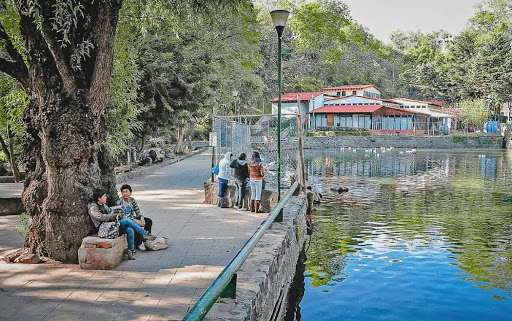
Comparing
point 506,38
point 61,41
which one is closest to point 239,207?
point 61,41

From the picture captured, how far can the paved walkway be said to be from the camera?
547 cm

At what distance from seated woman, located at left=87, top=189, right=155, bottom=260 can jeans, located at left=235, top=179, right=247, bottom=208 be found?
4998 mm

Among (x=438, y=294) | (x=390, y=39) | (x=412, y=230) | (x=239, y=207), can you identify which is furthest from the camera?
(x=390, y=39)

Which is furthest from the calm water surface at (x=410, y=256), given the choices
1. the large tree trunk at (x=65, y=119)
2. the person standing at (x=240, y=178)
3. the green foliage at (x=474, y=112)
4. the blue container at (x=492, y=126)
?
the blue container at (x=492, y=126)

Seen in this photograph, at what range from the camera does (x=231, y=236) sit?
31.9ft

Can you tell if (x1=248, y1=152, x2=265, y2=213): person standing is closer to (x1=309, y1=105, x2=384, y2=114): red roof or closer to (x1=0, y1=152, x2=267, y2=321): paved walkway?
(x1=0, y1=152, x2=267, y2=321): paved walkway

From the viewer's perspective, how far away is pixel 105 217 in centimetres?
738

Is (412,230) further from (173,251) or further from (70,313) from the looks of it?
(70,313)

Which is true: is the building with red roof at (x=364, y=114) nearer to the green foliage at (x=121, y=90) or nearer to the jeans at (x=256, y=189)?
the green foliage at (x=121, y=90)

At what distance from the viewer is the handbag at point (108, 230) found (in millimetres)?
7324

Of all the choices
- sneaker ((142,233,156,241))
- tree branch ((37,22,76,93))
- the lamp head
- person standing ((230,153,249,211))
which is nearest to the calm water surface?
person standing ((230,153,249,211))

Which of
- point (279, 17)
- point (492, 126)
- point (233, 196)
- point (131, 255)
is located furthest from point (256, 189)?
point (492, 126)

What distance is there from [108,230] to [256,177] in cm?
555

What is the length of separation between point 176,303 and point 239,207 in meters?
7.46
